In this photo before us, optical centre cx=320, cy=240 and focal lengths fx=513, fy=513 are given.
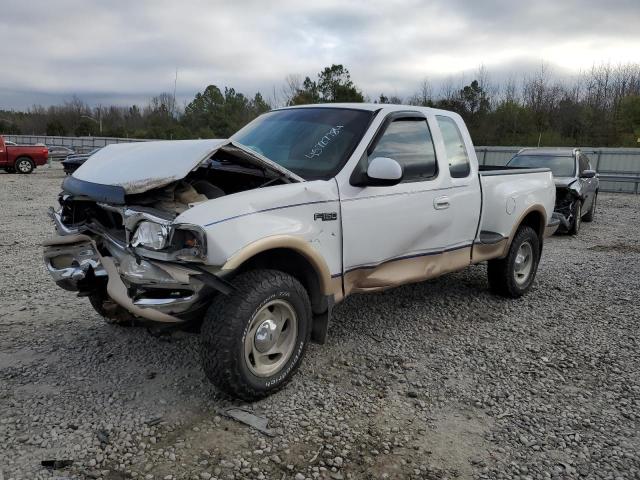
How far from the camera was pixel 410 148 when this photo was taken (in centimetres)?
448

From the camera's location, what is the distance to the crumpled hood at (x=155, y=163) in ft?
10.4

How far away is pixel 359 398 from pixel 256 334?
34.1 inches

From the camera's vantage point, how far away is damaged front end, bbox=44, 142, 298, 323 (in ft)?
9.79

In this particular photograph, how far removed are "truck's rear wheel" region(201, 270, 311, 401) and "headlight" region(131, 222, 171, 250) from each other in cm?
48

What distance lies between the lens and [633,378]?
13.1 ft

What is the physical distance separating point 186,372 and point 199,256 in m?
1.28

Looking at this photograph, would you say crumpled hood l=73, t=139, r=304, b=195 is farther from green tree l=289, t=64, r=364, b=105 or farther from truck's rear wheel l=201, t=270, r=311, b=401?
green tree l=289, t=64, r=364, b=105

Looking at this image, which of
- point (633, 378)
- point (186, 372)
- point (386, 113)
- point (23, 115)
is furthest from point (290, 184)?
point (23, 115)

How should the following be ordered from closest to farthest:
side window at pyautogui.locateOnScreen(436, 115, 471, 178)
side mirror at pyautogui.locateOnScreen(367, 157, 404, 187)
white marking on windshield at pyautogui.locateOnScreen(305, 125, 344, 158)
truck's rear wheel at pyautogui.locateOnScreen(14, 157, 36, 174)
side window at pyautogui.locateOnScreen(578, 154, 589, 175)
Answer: side mirror at pyautogui.locateOnScreen(367, 157, 404, 187)
white marking on windshield at pyautogui.locateOnScreen(305, 125, 344, 158)
side window at pyautogui.locateOnScreen(436, 115, 471, 178)
side window at pyautogui.locateOnScreen(578, 154, 589, 175)
truck's rear wheel at pyautogui.locateOnScreen(14, 157, 36, 174)

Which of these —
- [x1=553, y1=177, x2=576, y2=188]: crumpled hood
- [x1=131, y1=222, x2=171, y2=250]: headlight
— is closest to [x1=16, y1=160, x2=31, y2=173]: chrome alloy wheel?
[x1=553, y1=177, x2=576, y2=188]: crumpled hood

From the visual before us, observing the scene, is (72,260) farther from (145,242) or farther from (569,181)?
(569,181)

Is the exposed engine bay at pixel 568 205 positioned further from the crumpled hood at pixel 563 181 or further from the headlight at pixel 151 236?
the headlight at pixel 151 236

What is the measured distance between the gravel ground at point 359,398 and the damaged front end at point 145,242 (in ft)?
1.93

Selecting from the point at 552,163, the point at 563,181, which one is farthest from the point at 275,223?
the point at 552,163
